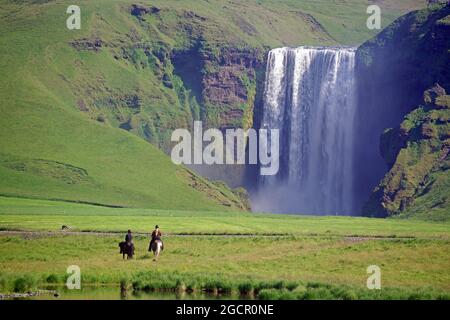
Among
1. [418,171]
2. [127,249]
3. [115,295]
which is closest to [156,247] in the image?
[127,249]

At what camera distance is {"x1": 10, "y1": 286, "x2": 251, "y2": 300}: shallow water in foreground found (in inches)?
2808

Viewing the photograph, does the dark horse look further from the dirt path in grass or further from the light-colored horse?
the dirt path in grass

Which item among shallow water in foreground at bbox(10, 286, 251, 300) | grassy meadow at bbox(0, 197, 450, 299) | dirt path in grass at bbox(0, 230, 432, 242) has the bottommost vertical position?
shallow water in foreground at bbox(10, 286, 251, 300)

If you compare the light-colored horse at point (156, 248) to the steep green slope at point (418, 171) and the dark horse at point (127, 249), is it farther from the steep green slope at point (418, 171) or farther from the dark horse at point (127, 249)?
the steep green slope at point (418, 171)

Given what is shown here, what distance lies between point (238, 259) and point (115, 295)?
18.5 metres

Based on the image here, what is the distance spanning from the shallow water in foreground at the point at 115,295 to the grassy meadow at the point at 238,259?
109 cm

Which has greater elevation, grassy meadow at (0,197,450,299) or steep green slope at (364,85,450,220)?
steep green slope at (364,85,450,220)

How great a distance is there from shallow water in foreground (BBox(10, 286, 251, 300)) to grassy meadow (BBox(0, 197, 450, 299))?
109 centimetres

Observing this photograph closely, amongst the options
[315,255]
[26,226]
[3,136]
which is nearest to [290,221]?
[26,226]

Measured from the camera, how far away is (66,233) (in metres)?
105

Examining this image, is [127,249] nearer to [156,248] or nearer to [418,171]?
[156,248]

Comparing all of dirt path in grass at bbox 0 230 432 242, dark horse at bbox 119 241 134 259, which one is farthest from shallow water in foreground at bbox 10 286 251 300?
dirt path in grass at bbox 0 230 432 242

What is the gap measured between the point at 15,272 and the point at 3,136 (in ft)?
394

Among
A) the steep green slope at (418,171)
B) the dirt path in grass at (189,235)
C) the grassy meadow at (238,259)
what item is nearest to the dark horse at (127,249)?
the grassy meadow at (238,259)
